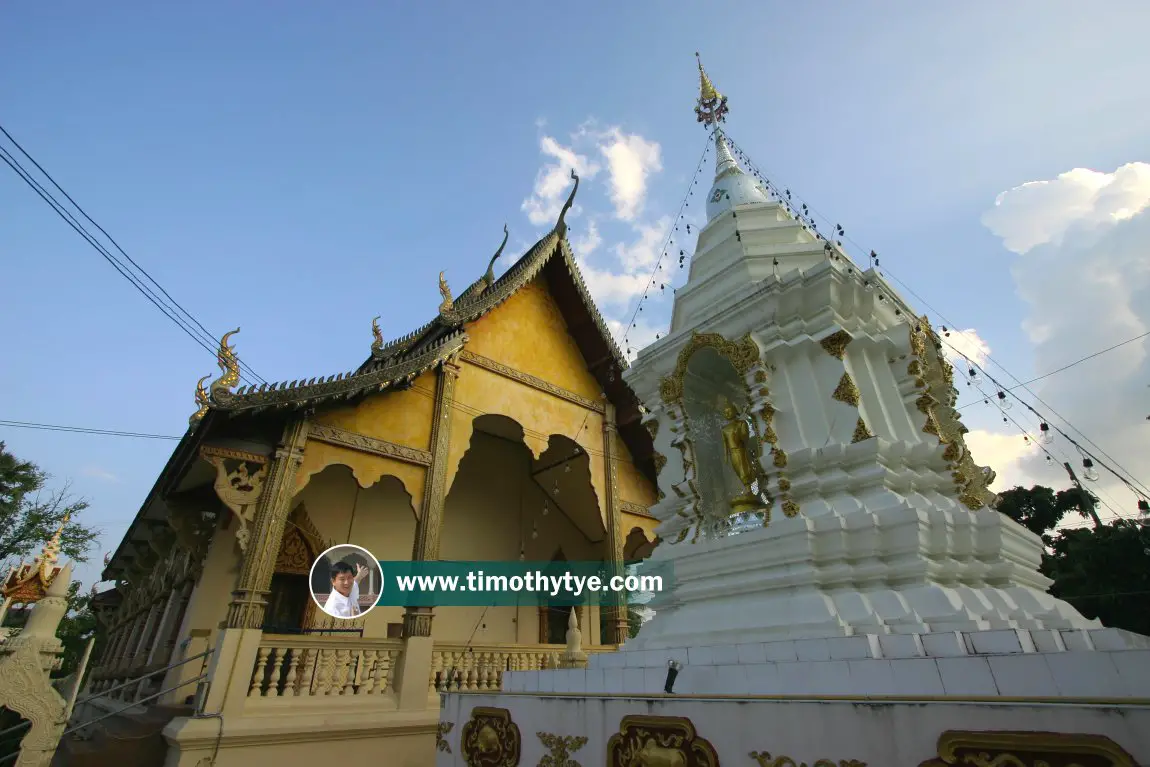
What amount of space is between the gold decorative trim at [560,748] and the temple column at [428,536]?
3.46 m

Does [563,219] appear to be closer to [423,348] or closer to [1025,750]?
[423,348]

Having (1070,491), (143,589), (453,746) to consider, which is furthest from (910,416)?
(1070,491)

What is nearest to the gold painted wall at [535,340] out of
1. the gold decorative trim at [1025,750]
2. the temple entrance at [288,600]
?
the temple entrance at [288,600]

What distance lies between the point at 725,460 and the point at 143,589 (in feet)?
37.6

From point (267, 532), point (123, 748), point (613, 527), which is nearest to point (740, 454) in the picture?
point (267, 532)

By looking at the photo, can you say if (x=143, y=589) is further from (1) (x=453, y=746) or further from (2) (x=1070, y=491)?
(2) (x=1070, y=491)

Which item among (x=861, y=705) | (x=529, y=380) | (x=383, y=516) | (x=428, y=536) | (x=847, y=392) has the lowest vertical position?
(x=861, y=705)

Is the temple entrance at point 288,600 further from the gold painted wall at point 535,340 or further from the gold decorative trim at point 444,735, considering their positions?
the gold decorative trim at point 444,735

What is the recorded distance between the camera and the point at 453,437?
270 inches

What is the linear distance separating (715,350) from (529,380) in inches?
178

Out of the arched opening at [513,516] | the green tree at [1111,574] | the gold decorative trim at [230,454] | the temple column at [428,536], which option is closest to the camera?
the gold decorative trim at [230,454]

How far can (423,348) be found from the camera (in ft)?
25.3

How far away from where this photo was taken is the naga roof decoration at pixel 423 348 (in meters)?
5.11

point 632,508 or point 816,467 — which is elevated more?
point 632,508
